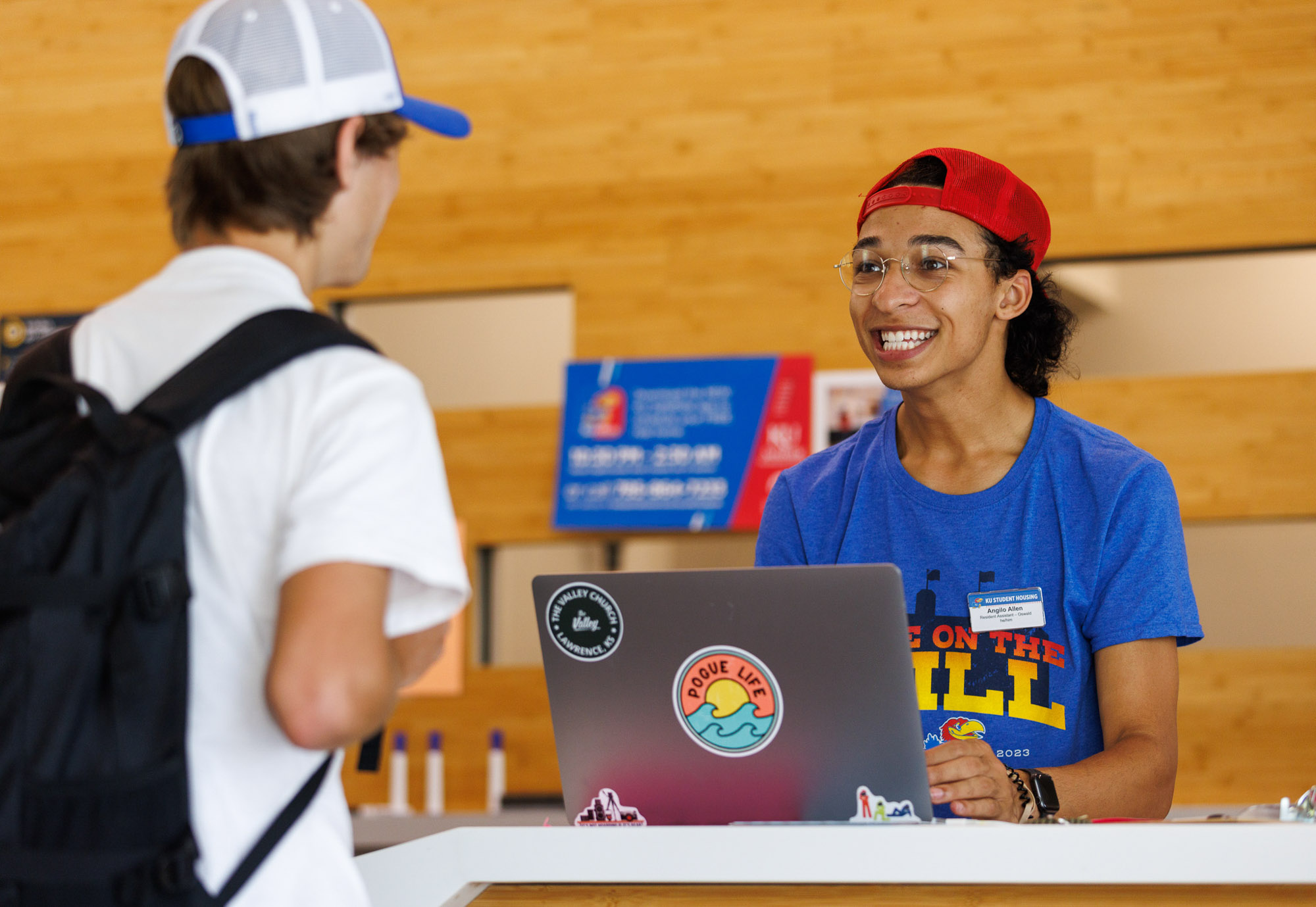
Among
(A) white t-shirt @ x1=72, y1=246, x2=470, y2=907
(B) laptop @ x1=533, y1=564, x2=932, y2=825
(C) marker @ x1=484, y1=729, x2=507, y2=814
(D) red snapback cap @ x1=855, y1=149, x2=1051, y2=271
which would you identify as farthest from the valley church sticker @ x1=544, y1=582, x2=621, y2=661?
(C) marker @ x1=484, y1=729, x2=507, y2=814

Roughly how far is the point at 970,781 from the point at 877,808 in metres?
0.22

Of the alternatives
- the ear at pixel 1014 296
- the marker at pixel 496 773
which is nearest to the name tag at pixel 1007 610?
the ear at pixel 1014 296

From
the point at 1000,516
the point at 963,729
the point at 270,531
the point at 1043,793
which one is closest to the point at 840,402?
the point at 1000,516

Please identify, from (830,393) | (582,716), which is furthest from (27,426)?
(830,393)

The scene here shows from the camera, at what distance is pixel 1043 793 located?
1.45 metres

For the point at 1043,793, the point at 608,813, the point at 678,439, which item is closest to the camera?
the point at 608,813

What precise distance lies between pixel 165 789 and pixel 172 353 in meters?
0.28

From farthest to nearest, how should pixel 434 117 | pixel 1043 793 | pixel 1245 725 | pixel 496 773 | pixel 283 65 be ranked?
pixel 496 773, pixel 1245 725, pixel 1043 793, pixel 434 117, pixel 283 65

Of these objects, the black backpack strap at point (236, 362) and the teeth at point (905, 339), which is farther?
A: the teeth at point (905, 339)

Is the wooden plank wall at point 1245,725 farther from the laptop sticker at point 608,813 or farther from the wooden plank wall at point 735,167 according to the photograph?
the laptop sticker at point 608,813

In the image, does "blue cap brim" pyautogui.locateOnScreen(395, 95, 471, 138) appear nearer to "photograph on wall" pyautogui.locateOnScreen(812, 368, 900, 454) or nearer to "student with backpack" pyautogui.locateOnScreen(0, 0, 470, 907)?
"student with backpack" pyautogui.locateOnScreen(0, 0, 470, 907)

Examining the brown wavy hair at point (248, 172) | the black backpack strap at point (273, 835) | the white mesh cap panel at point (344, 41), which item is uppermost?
the white mesh cap panel at point (344, 41)

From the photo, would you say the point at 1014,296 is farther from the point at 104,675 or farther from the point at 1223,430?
the point at 1223,430

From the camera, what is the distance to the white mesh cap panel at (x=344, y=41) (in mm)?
960
